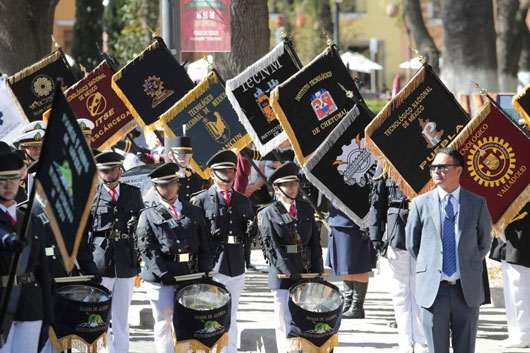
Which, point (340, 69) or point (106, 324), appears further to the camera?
point (340, 69)

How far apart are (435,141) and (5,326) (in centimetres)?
467

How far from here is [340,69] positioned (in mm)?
13266

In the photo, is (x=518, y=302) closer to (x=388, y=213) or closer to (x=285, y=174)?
(x=388, y=213)

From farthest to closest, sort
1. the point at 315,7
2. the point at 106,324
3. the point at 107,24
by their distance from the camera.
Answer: the point at 315,7 → the point at 107,24 → the point at 106,324

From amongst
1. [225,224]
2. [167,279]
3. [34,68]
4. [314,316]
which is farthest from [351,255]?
[34,68]

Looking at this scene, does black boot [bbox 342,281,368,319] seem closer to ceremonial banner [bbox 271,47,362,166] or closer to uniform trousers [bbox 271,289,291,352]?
ceremonial banner [bbox 271,47,362,166]

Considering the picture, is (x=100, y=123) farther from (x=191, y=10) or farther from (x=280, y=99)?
(x=280, y=99)

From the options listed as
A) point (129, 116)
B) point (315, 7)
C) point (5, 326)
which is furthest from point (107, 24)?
point (5, 326)

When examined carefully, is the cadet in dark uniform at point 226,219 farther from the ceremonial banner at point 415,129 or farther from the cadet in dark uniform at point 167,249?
the ceremonial banner at point 415,129

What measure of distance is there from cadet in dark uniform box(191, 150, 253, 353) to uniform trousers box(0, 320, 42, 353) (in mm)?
3103

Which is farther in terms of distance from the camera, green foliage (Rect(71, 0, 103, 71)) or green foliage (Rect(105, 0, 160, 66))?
green foliage (Rect(71, 0, 103, 71))

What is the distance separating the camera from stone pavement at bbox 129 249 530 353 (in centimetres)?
1254

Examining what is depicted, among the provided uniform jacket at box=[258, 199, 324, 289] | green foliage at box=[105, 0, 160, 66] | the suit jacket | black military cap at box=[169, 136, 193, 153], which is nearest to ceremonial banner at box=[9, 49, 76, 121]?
black military cap at box=[169, 136, 193, 153]

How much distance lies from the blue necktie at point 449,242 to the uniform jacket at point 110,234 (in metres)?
3.11
